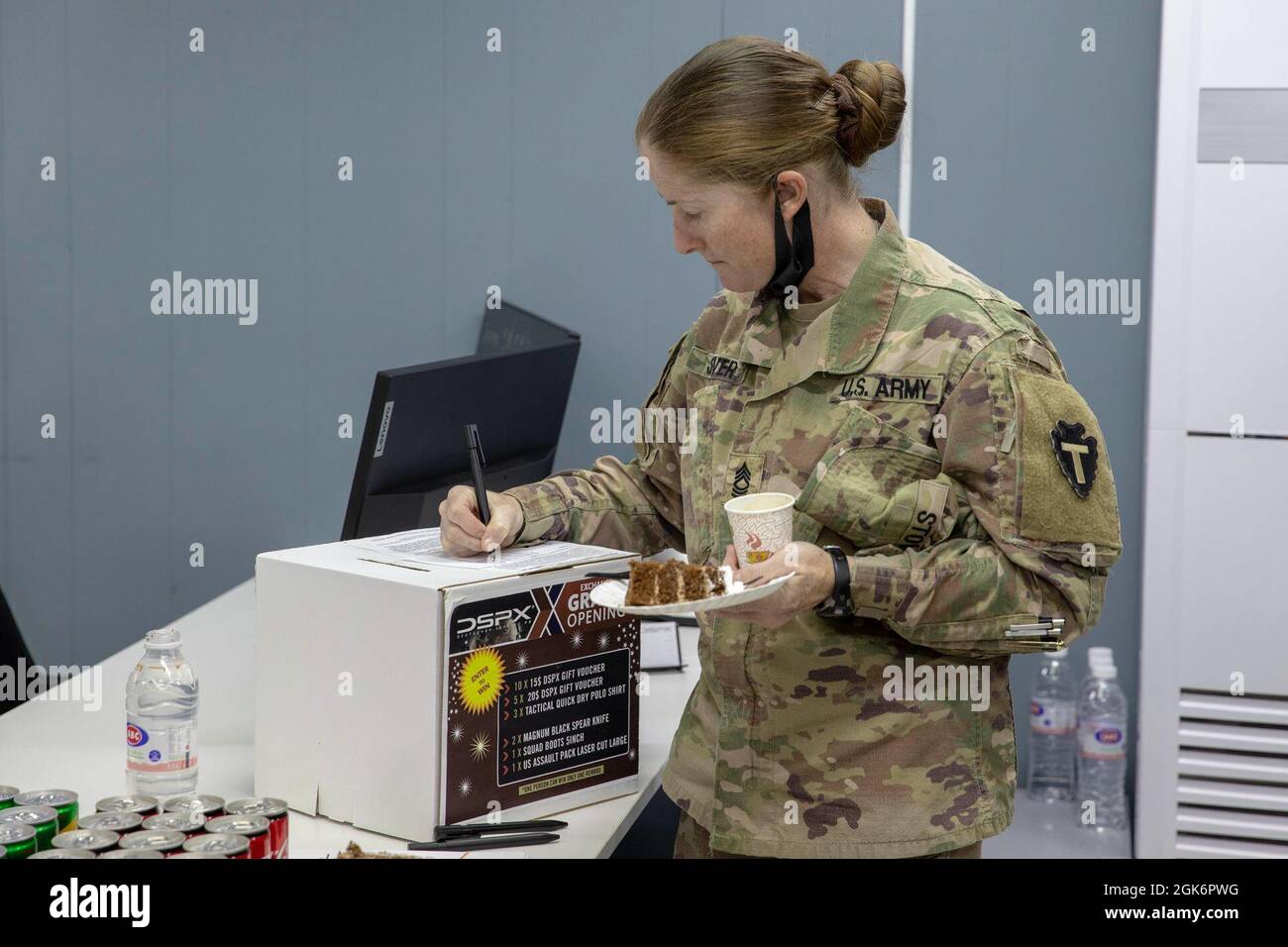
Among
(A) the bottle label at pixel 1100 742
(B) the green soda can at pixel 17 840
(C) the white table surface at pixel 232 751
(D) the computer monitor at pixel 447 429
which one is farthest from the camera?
(A) the bottle label at pixel 1100 742

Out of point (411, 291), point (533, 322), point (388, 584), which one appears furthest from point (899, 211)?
point (388, 584)

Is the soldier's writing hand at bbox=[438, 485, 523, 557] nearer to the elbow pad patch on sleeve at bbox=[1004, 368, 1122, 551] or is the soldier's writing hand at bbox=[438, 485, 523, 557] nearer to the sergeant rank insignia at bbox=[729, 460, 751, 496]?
the sergeant rank insignia at bbox=[729, 460, 751, 496]

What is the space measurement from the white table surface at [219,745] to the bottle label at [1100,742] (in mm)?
914

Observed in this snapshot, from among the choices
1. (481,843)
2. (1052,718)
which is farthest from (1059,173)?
(481,843)

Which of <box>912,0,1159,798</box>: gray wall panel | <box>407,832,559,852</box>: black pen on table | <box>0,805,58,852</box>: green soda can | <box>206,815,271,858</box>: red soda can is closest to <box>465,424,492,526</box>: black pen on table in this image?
<box>407,832,559,852</box>: black pen on table

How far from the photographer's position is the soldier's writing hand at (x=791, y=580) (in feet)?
4.51

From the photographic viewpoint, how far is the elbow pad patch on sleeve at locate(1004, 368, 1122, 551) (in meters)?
1.39

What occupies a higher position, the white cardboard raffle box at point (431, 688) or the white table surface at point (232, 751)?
the white cardboard raffle box at point (431, 688)

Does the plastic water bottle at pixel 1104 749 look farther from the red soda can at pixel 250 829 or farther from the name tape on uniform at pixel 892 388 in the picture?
the red soda can at pixel 250 829

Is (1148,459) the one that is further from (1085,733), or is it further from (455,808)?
(455,808)

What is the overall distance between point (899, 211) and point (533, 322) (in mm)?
897

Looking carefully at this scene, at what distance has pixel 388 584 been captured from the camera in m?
1.59

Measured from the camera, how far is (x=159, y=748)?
1630 mm

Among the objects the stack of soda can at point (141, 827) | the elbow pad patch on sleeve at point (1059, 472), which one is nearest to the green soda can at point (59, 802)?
the stack of soda can at point (141, 827)
